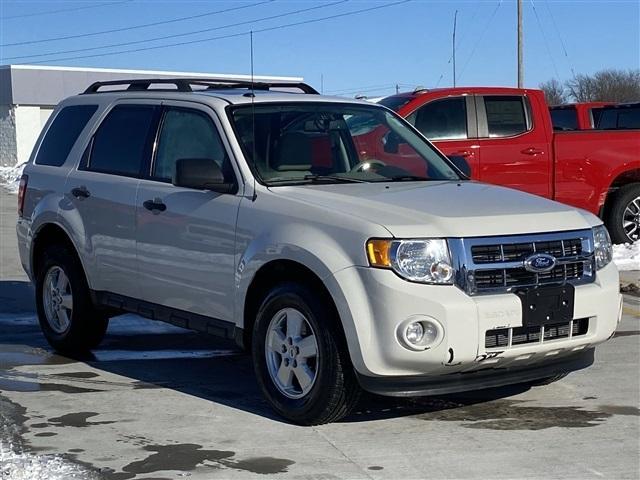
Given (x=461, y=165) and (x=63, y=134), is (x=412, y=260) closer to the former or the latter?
(x=461, y=165)

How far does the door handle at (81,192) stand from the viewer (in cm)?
738

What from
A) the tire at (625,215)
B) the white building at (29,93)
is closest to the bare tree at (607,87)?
the white building at (29,93)

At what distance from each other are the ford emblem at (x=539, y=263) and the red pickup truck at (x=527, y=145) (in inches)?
238

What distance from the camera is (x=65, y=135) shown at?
8008mm

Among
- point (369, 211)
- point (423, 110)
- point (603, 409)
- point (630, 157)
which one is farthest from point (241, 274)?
point (630, 157)

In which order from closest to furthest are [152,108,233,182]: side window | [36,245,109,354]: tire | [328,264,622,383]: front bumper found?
[328,264,622,383]: front bumper
[152,108,233,182]: side window
[36,245,109,354]: tire

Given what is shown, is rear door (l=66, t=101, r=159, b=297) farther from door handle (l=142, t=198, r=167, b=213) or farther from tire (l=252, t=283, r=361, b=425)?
tire (l=252, t=283, r=361, b=425)

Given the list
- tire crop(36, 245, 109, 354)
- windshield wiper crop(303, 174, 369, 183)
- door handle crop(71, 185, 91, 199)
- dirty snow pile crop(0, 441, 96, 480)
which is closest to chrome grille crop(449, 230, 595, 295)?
windshield wiper crop(303, 174, 369, 183)

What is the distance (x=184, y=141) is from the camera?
268 inches

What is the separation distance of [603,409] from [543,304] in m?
1.07

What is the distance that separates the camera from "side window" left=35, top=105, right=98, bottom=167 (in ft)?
25.8

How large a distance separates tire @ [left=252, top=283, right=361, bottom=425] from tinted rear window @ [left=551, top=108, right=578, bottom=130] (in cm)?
1262

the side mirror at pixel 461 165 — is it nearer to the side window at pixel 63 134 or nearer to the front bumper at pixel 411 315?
the front bumper at pixel 411 315

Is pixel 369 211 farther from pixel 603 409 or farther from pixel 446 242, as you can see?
pixel 603 409
